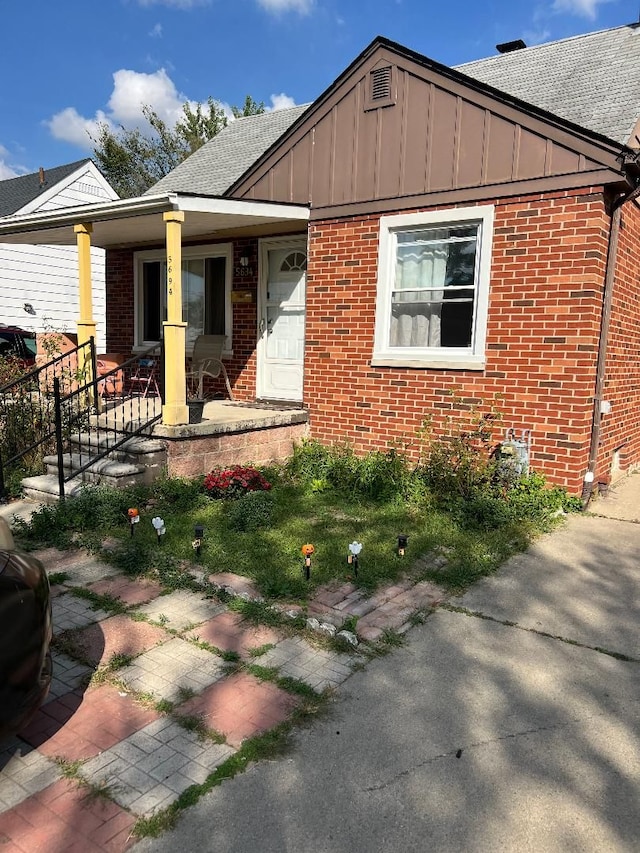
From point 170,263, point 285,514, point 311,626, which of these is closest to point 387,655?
point 311,626

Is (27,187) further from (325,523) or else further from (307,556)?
(307,556)

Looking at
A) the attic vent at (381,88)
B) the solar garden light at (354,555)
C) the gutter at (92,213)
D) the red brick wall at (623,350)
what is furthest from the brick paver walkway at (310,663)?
the attic vent at (381,88)

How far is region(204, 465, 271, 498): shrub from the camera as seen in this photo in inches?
244

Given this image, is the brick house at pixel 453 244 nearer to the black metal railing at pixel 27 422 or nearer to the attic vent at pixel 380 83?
the attic vent at pixel 380 83

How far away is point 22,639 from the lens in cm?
224

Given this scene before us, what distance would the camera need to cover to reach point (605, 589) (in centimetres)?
434

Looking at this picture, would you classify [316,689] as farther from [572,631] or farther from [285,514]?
[285,514]

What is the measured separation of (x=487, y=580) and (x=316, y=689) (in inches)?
75.6

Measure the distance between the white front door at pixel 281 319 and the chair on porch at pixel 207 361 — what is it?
714 millimetres

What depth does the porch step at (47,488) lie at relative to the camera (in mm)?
6164

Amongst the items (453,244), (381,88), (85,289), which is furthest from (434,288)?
(85,289)

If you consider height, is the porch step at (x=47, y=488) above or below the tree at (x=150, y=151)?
below

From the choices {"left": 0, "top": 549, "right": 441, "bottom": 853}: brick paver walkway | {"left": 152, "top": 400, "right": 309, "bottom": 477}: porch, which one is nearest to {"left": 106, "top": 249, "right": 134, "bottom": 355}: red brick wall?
{"left": 152, "top": 400, "right": 309, "bottom": 477}: porch

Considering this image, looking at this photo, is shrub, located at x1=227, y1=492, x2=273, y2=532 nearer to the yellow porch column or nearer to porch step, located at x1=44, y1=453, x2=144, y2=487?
porch step, located at x1=44, y1=453, x2=144, y2=487
